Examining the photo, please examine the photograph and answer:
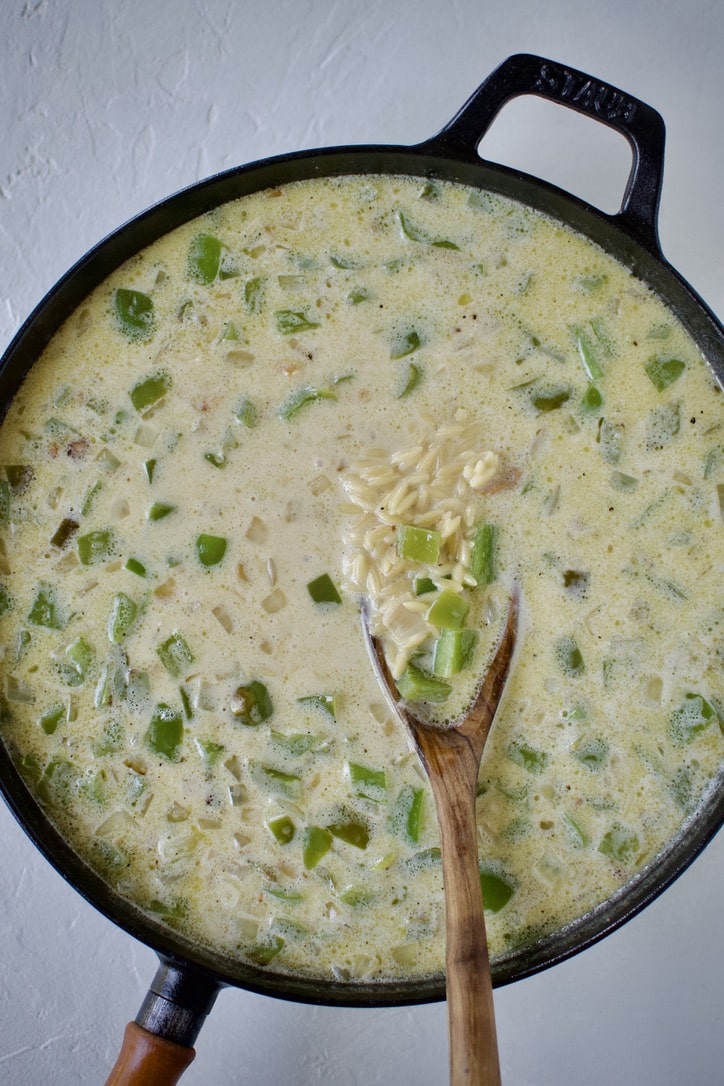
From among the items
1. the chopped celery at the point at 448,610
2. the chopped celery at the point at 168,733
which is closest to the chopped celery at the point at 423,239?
the chopped celery at the point at 448,610

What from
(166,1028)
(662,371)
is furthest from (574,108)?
(166,1028)

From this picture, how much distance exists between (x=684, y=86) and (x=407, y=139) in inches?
21.0

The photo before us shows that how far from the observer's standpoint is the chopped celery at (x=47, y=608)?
1585 mm

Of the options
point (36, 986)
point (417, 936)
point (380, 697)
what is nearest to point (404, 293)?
point (380, 697)

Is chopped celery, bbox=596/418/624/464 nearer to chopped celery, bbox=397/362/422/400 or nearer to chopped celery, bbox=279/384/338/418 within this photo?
chopped celery, bbox=397/362/422/400

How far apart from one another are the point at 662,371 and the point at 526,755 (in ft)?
2.28

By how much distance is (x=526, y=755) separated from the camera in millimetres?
A: 1585

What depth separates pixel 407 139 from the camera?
1.76m

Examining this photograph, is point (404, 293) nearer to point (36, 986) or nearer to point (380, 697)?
point (380, 697)

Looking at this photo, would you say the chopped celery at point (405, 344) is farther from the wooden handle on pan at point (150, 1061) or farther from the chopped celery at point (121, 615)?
the wooden handle on pan at point (150, 1061)

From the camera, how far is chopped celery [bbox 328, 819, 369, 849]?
1.59 metres

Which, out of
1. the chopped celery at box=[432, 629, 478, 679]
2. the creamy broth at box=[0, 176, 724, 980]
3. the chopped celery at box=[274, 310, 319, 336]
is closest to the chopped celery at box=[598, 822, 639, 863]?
the creamy broth at box=[0, 176, 724, 980]

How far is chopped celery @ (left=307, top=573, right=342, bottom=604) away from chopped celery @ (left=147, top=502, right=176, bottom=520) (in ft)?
0.86

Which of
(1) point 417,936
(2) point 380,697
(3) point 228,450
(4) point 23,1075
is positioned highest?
(3) point 228,450
